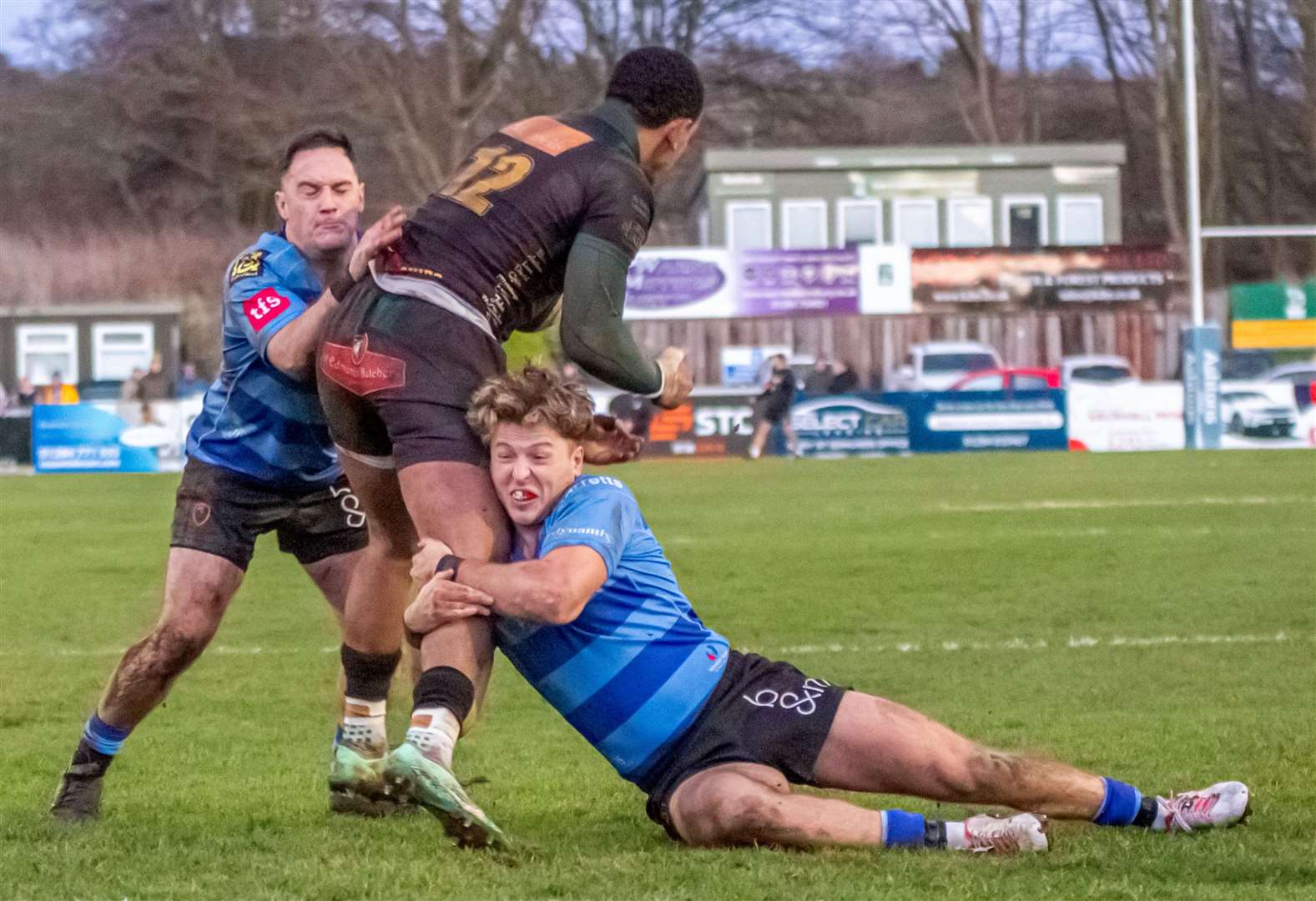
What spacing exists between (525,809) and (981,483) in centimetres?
1495

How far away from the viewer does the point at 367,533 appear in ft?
18.2

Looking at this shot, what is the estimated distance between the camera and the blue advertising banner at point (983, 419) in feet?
90.6

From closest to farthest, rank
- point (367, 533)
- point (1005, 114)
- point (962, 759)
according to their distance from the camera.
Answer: point (962, 759) → point (367, 533) → point (1005, 114)

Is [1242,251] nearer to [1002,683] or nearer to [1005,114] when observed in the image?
[1005,114]

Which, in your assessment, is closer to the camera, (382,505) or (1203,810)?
(1203,810)

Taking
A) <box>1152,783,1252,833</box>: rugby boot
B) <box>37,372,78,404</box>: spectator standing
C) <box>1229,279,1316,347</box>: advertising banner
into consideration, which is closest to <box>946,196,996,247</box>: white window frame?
<box>1229,279,1316,347</box>: advertising banner

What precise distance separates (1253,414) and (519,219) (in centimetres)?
2653

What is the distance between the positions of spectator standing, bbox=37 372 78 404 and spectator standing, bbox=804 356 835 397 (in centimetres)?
1185

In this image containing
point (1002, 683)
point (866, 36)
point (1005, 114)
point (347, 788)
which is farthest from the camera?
point (1005, 114)

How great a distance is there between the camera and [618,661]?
4.30 meters

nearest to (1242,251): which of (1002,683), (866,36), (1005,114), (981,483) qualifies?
(1005,114)

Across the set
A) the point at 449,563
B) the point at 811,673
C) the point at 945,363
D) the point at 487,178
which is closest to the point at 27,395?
the point at 945,363

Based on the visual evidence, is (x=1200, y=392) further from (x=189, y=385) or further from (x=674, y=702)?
(x=674, y=702)

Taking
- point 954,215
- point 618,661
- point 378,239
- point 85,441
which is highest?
point 954,215
